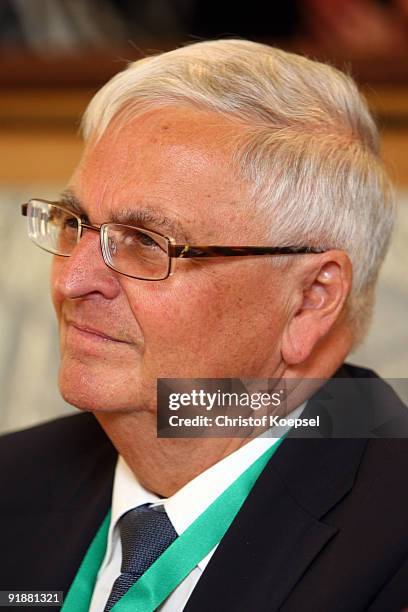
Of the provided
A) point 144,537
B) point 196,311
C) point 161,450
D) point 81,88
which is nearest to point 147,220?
point 196,311

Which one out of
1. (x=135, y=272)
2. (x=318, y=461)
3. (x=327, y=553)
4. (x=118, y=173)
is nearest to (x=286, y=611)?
(x=327, y=553)

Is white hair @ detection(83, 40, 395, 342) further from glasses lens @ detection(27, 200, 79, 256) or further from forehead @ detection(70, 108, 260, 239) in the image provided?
glasses lens @ detection(27, 200, 79, 256)

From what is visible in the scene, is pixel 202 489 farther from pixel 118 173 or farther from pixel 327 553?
pixel 118 173

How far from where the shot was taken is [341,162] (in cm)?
150

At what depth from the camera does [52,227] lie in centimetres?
161

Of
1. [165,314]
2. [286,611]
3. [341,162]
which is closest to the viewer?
[286,611]

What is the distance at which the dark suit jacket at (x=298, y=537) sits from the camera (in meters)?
1.25

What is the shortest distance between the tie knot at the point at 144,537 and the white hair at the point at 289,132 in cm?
48

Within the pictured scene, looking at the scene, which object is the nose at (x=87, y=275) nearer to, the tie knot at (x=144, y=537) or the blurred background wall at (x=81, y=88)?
the tie knot at (x=144, y=537)

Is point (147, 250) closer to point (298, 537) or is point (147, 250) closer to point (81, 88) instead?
point (298, 537)

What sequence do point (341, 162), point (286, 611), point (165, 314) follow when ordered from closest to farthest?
point (286, 611) → point (165, 314) → point (341, 162)

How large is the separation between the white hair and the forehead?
0.02 meters

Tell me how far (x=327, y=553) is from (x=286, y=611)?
0.10m

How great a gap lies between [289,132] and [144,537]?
71 centimetres
